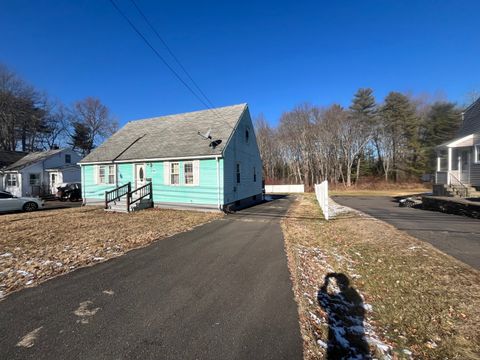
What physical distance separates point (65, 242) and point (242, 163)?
1121 centimetres

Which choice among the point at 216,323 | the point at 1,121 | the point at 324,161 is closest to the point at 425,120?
the point at 324,161

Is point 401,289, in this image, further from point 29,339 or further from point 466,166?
point 466,166

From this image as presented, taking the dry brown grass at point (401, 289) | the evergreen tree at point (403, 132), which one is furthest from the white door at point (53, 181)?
the evergreen tree at point (403, 132)

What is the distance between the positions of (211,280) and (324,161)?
4062cm

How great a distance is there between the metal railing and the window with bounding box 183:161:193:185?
16.4m

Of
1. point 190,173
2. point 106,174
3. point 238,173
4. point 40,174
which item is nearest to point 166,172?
point 190,173

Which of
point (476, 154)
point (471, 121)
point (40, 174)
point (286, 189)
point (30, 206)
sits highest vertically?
point (471, 121)

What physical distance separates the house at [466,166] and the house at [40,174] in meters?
33.7

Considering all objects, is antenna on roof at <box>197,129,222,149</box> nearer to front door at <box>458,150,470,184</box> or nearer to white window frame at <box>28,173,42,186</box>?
front door at <box>458,150,470,184</box>

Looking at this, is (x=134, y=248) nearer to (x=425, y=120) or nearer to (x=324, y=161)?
(x=324, y=161)

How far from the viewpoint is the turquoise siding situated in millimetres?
13086

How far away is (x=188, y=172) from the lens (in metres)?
13.8

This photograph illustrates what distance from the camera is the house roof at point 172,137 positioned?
555 inches

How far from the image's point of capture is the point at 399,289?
4.04 metres
